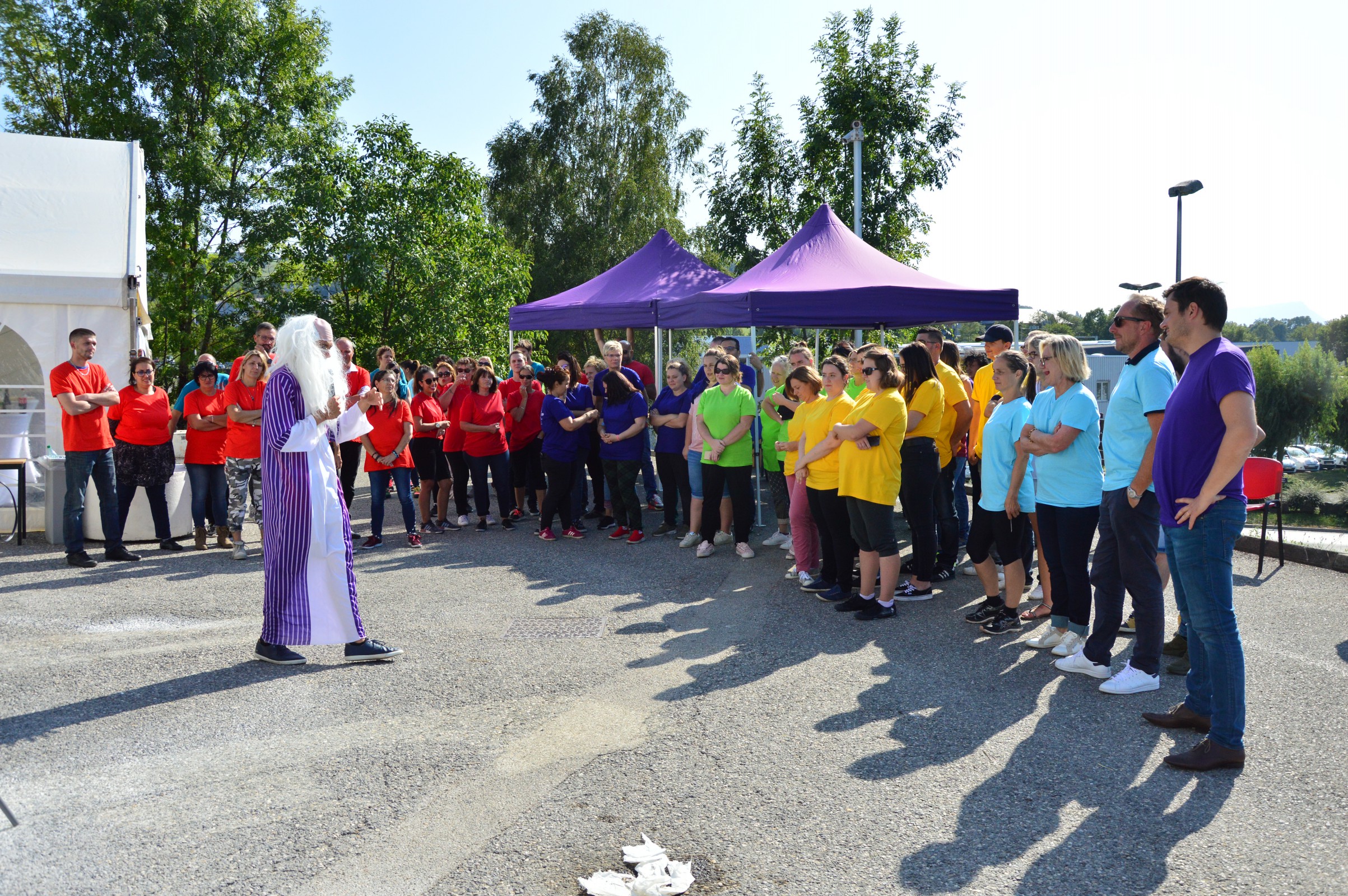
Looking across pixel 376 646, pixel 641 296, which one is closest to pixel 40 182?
pixel 641 296

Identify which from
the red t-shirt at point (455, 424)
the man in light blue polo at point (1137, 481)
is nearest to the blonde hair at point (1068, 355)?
the man in light blue polo at point (1137, 481)

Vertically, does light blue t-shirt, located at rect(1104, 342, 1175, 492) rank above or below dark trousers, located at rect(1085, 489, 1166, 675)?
above

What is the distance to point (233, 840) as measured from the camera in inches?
136

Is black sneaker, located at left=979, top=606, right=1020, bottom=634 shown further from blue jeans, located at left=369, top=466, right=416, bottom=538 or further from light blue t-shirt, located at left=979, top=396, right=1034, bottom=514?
blue jeans, located at left=369, top=466, right=416, bottom=538

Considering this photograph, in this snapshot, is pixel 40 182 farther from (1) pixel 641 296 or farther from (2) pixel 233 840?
(2) pixel 233 840

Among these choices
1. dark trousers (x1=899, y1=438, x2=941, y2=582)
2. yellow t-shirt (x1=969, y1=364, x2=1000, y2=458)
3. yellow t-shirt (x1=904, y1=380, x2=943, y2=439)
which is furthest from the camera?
yellow t-shirt (x1=969, y1=364, x2=1000, y2=458)

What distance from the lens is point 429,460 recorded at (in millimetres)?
10281

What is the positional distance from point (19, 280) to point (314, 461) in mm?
6893

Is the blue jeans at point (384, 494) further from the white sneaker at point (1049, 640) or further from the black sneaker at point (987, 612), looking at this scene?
the white sneaker at point (1049, 640)

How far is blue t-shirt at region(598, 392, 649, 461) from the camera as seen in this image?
9.73 m

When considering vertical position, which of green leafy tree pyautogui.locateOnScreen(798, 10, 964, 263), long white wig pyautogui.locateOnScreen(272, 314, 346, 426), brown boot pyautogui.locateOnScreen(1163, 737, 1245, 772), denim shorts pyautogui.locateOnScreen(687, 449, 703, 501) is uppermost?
green leafy tree pyautogui.locateOnScreen(798, 10, 964, 263)

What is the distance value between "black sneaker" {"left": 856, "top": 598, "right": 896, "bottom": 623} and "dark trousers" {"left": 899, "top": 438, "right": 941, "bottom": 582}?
72 centimetres

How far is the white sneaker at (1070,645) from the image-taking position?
548 cm

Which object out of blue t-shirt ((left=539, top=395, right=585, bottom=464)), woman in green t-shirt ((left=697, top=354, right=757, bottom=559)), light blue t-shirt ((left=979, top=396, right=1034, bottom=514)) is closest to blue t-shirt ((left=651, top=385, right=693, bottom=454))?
woman in green t-shirt ((left=697, top=354, right=757, bottom=559))
